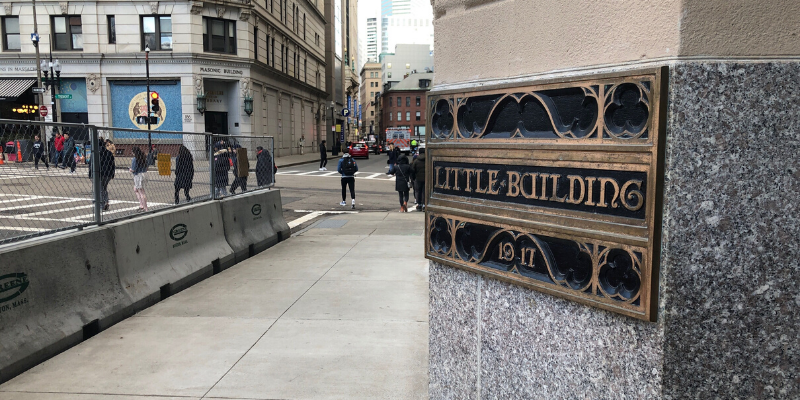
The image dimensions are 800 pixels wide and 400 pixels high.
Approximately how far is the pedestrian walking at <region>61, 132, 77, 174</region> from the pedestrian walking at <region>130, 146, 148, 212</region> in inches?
49.4

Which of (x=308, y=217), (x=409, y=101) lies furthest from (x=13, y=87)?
(x=409, y=101)

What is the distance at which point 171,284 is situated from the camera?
23.1 ft

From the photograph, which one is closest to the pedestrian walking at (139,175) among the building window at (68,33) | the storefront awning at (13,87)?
the building window at (68,33)

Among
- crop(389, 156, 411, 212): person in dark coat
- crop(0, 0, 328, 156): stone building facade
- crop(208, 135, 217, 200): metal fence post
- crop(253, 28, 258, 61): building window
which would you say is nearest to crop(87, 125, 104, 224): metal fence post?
crop(208, 135, 217, 200): metal fence post

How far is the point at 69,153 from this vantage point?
18.6 feet

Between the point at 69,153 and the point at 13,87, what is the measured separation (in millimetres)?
37581

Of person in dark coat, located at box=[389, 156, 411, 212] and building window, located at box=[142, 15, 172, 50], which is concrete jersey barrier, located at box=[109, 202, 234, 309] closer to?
person in dark coat, located at box=[389, 156, 411, 212]

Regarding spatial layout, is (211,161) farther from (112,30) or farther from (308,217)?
(112,30)

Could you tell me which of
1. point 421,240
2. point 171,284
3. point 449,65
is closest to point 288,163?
point 421,240

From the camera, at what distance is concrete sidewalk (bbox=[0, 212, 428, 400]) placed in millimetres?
4316

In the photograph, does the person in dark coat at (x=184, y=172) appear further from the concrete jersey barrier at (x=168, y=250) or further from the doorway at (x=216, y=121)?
the doorway at (x=216, y=121)

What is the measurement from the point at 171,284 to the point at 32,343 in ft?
7.52

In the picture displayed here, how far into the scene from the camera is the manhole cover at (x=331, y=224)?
13377mm

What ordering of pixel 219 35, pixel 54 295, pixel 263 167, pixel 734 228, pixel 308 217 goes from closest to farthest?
1. pixel 734 228
2. pixel 54 295
3. pixel 263 167
4. pixel 308 217
5. pixel 219 35
